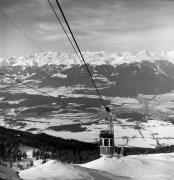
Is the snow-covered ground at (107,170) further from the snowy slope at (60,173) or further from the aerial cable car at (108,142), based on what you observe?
the aerial cable car at (108,142)

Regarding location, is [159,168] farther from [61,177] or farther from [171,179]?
[61,177]

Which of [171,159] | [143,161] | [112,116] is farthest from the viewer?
[171,159]

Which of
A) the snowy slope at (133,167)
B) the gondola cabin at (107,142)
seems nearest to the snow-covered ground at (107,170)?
the snowy slope at (133,167)

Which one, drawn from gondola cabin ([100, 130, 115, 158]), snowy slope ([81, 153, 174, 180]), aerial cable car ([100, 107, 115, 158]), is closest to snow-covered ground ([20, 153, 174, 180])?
snowy slope ([81, 153, 174, 180])

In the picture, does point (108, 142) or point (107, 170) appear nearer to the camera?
point (107, 170)

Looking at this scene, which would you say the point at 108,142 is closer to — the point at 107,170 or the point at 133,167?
the point at 133,167

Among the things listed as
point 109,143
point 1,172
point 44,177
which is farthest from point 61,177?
point 109,143

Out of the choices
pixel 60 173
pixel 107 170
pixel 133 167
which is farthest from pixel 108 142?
pixel 60 173

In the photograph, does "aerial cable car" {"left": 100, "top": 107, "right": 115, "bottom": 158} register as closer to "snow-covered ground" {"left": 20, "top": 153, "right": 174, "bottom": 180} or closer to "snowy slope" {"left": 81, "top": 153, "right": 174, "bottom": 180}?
"snow-covered ground" {"left": 20, "top": 153, "right": 174, "bottom": 180}
